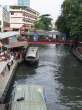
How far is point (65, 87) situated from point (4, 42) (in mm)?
19947

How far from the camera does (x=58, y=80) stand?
41.0 meters

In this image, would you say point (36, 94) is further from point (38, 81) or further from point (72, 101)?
point (38, 81)

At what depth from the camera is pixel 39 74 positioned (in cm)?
4488

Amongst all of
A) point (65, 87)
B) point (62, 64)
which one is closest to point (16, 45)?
point (62, 64)

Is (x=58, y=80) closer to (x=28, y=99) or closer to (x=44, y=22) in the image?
(x=28, y=99)

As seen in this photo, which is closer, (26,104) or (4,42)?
(26,104)

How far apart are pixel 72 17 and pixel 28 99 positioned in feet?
169

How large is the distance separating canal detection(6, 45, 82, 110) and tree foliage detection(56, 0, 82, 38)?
7.65 meters

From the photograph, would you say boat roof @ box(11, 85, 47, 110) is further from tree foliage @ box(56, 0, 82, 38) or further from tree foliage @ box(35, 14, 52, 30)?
tree foliage @ box(35, 14, 52, 30)

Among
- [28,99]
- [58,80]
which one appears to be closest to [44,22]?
[58,80]

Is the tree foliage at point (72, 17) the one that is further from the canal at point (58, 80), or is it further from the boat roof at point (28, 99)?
the boat roof at point (28, 99)

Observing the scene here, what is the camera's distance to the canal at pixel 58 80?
30.2m

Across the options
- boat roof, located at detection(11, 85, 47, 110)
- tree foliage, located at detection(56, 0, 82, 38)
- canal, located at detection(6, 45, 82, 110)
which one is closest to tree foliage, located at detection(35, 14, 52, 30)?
tree foliage, located at detection(56, 0, 82, 38)

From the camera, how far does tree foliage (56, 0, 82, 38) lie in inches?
2598
